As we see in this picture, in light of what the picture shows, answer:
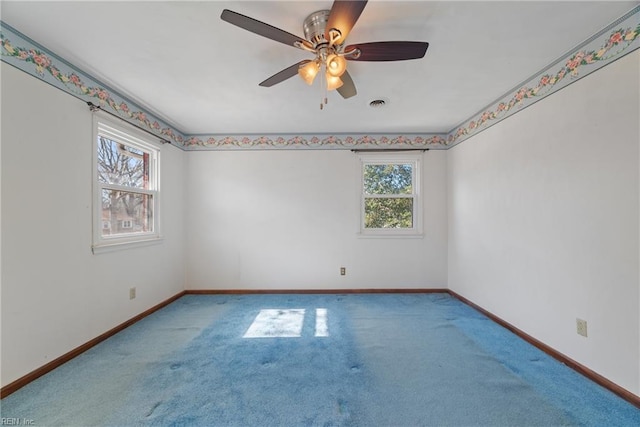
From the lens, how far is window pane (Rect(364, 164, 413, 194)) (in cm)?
381

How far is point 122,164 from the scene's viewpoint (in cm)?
268

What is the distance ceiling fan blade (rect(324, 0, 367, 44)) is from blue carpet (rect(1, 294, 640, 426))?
2101 millimetres

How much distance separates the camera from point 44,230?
183cm

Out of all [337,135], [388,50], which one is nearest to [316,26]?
[388,50]

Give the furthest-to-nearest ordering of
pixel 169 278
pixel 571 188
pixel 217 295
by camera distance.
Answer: pixel 217 295 < pixel 169 278 < pixel 571 188

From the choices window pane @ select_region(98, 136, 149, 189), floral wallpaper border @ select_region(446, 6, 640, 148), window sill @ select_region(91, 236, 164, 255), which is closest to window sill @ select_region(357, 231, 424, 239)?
floral wallpaper border @ select_region(446, 6, 640, 148)

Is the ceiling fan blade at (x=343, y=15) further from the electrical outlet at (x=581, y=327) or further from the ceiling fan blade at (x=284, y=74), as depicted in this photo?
the electrical outlet at (x=581, y=327)

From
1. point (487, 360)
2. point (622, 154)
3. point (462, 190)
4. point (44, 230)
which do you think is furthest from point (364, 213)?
point (44, 230)

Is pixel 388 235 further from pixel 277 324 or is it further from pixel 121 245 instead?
pixel 121 245

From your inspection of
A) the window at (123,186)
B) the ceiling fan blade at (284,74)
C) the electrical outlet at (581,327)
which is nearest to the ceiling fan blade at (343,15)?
the ceiling fan blade at (284,74)

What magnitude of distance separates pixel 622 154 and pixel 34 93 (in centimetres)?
387

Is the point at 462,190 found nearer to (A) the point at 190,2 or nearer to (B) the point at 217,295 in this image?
(A) the point at 190,2

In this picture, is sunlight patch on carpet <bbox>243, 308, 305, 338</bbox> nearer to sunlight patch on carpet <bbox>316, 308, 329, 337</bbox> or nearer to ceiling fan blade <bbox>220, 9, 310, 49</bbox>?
sunlight patch on carpet <bbox>316, 308, 329, 337</bbox>

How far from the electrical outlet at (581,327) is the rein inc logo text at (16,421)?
3.47m
